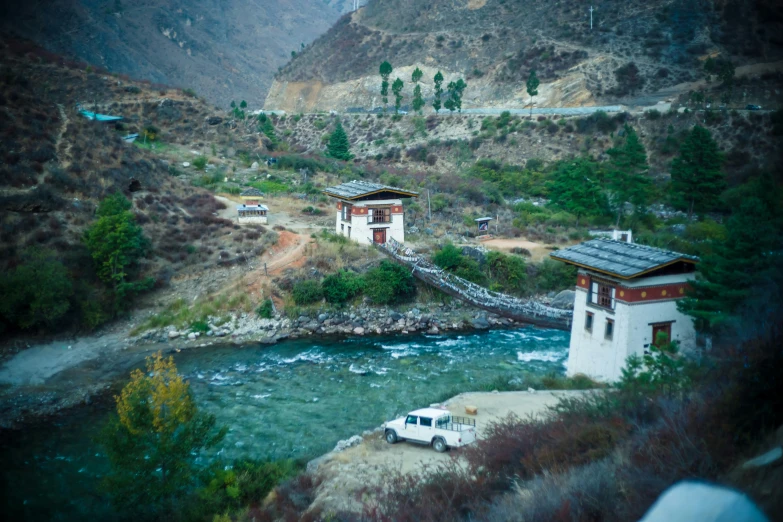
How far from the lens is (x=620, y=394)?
10.2 metres

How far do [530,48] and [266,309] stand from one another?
2005 inches

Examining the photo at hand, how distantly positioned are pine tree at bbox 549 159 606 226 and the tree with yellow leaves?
26.2m

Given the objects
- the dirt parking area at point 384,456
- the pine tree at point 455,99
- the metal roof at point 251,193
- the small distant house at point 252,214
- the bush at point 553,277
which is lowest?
the dirt parking area at point 384,456

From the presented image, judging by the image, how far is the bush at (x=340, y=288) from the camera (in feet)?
80.2

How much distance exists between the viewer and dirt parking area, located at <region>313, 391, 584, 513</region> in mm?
10199

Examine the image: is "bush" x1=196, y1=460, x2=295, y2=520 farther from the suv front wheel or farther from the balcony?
the balcony

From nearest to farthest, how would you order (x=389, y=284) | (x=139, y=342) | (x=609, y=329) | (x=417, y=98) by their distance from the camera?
(x=609, y=329) < (x=139, y=342) < (x=389, y=284) < (x=417, y=98)

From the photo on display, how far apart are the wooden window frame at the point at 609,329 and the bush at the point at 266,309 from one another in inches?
512

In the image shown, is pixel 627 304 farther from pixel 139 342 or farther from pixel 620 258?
pixel 139 342

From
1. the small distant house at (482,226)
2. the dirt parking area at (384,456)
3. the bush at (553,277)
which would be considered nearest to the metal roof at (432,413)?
the dirt parking area at (384,456)

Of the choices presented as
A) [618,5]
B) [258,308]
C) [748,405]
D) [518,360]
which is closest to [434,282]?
[518,360]

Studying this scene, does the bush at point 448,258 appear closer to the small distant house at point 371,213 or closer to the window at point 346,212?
the small distant house at point 371,213

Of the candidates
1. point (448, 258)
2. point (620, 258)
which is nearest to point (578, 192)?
point (448, 258)

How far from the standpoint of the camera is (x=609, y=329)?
1554 cm
